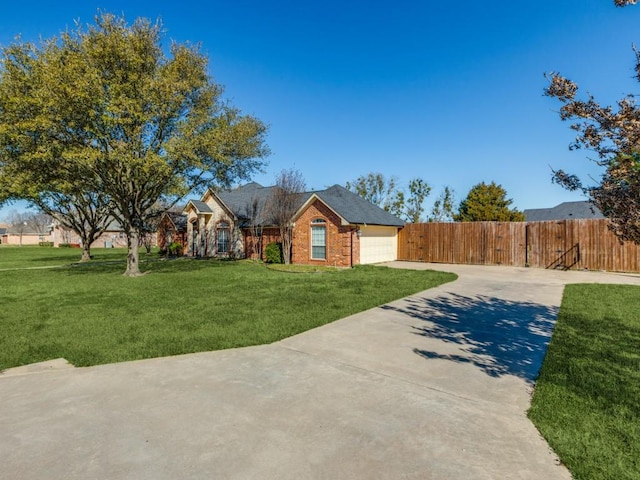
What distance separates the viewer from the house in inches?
776

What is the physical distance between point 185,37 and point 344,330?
1555 centimetres

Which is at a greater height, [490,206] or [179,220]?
[490,206]

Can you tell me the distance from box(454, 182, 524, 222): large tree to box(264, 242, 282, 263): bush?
17317 millimetres

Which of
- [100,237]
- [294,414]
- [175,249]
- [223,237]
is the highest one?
[100,237]

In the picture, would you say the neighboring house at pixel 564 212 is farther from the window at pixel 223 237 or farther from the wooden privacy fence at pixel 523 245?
the window at pixel 223 237

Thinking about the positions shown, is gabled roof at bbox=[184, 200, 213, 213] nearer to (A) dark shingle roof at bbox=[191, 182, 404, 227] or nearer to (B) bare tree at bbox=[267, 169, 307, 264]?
(A) dark shingle roof at bbox=[191, 182, 404, 227]

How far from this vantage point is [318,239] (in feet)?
67.7

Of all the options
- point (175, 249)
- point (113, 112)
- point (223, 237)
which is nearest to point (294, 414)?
point (113, 112)

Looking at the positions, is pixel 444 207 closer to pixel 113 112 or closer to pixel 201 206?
pixel 201 206

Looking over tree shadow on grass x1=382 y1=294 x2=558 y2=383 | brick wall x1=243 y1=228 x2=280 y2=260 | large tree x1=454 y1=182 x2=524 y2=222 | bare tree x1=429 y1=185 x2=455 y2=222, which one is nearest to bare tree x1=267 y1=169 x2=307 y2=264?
brick wall x1=243 y1=228 x2=280 y2=260

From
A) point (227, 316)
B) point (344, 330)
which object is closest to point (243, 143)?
point (227, 316)

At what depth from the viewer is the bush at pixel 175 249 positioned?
93.7ft

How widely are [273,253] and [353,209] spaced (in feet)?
19.0

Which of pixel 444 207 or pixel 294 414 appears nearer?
pixel 294 414
